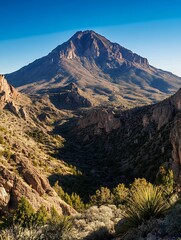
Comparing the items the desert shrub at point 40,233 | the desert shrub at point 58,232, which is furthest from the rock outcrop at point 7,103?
the desert shrub at point 40,233

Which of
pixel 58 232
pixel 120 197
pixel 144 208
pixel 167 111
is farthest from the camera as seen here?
pixel 167 111

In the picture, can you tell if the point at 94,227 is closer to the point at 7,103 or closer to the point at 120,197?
the point at 120,197

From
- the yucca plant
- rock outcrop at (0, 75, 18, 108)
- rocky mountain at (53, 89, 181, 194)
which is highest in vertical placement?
rock outcrop at (0, 75, 18, 108)

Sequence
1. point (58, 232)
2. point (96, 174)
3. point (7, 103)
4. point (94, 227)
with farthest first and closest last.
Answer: point (7, 103) < point (96, 174) < point (94, 227) < point (58, 232)

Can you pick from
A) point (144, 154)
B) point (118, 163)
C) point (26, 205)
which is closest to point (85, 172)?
point (118, 163)

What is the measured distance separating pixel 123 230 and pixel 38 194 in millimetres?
17011

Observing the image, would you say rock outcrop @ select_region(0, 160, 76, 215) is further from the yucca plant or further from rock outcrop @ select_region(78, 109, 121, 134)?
rock outcrop @ select_region(78, 109, 121, 134)

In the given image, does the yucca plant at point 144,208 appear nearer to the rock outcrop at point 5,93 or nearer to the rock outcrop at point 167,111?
the rock outcrop at point 167,111

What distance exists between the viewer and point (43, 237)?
38.3 ft

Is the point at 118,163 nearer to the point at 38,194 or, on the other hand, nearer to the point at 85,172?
the point at 85,172

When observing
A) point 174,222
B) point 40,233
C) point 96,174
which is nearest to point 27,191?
point 40,233

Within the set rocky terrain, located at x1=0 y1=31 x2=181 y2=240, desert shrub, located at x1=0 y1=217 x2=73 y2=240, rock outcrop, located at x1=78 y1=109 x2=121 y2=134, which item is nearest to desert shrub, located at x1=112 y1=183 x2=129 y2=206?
rocky terrain, located at x1=0 y1=31 x2=181 y2=240

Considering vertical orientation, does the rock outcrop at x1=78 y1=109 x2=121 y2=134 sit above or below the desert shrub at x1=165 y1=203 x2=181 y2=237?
below

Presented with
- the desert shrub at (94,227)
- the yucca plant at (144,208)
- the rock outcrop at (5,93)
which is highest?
the rock outcrop at (5,93)
